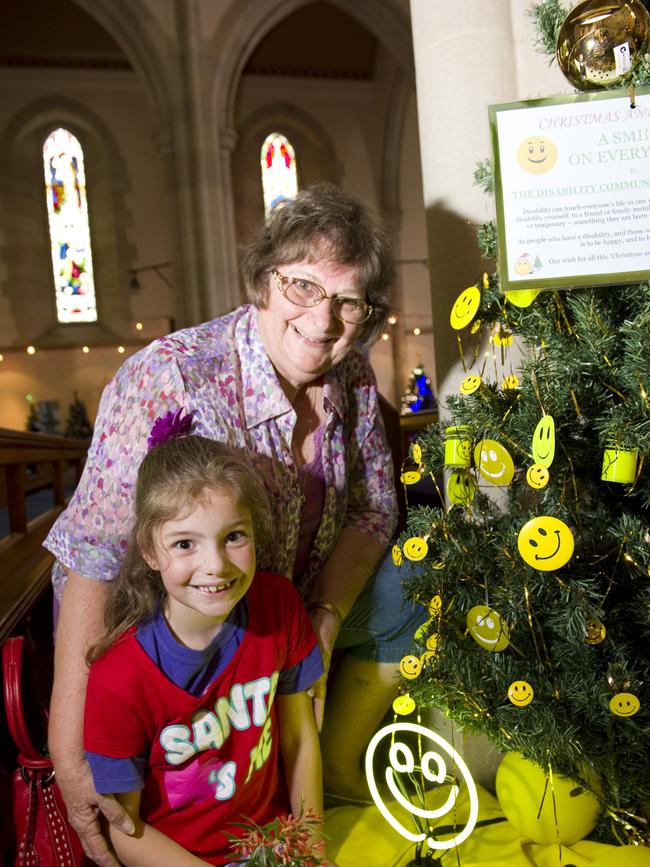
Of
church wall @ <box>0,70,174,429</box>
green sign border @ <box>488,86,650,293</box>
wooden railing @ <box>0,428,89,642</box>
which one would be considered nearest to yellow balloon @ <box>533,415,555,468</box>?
green sign border @ <box>488,86,650,293</box>

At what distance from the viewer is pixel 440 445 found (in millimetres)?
1624

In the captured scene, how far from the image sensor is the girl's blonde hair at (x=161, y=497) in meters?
1.40

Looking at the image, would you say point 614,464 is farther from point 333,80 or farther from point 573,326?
point 333,80

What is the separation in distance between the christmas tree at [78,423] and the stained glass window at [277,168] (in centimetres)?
551

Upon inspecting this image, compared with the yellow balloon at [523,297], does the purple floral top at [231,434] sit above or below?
below

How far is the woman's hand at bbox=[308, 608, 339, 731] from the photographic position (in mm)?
1752

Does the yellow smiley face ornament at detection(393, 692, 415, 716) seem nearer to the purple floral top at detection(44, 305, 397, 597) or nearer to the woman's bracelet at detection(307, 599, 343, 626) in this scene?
the woman's bracelet at detection(307, 599, 343, 626)

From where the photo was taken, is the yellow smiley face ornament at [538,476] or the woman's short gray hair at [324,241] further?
the woman's short gray hair at [324,241]

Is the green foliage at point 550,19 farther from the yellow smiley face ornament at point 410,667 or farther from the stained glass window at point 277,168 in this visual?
the stained glass window at point 277,168

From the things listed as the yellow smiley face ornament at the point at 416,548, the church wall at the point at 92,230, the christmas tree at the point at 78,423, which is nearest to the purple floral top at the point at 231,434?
the yellow smiley face ornament at the point at 416,548

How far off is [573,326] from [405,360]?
15.3 meters

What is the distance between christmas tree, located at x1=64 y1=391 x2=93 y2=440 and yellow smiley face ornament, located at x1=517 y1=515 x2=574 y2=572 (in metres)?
13.6

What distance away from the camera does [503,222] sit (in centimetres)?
138

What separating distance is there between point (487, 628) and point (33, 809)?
989 mm
